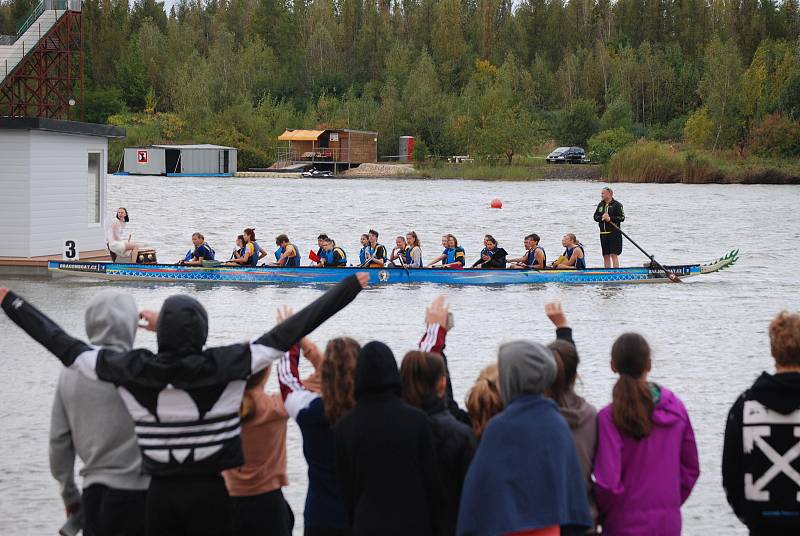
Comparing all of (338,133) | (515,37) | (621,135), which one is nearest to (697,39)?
(515,37)

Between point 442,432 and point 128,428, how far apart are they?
1394 mm

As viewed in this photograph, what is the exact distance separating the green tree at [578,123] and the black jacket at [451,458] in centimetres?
8845

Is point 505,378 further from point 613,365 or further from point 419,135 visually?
point 419,135

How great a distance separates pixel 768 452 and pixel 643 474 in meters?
0.60

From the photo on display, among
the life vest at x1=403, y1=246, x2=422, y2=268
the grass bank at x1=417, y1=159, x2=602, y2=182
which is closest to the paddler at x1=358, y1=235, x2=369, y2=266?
the life vest at x1=403, y1=246, x2=422, y2=268

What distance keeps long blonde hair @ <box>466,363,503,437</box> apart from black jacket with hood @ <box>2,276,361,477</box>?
1000 mm

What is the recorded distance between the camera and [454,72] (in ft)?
400

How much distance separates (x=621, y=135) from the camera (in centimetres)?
8531

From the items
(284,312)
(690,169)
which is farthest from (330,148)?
(284,312)

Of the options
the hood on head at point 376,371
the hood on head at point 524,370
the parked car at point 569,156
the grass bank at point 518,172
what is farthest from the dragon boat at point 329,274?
the parked car at point 569,156

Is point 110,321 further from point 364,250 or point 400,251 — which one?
point 364,250

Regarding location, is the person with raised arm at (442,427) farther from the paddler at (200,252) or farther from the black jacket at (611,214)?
the black jacket at (611,214)

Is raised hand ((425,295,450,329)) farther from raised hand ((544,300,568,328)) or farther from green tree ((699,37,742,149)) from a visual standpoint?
green tree ((699,37,742,149))

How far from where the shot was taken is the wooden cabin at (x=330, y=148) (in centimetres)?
8844
